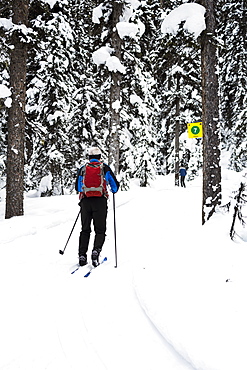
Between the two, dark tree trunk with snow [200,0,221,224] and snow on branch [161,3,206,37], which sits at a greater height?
snow on branch [161,3,206,37]

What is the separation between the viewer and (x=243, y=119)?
16656mm

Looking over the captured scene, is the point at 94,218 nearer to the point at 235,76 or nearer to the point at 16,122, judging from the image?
the point at 16,122

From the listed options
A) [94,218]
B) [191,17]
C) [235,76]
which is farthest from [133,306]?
[235,76]

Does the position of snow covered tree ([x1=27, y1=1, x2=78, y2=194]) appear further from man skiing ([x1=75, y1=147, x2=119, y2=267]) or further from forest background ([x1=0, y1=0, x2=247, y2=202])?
man skiing ([x1=75, y1=147, x2=119, y2=267])

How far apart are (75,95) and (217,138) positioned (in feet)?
50.5

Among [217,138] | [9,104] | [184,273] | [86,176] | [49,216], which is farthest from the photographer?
[49,216]

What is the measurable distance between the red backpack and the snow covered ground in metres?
1.46

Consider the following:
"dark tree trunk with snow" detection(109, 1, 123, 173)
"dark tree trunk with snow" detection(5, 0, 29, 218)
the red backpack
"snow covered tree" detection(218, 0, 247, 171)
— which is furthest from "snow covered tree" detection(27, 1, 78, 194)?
the red backpack

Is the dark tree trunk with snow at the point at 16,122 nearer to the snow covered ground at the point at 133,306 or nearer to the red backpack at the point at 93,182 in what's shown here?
the snow covered ground at the point at 133,306

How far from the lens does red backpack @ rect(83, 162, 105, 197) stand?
19.0 feet

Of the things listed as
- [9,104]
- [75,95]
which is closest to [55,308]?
[9,104]

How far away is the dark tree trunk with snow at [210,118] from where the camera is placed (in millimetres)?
6469

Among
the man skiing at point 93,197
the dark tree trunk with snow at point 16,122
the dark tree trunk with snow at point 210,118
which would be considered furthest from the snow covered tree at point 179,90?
the man skiing at point 93,197

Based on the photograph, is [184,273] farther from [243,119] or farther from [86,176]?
[243,119]
